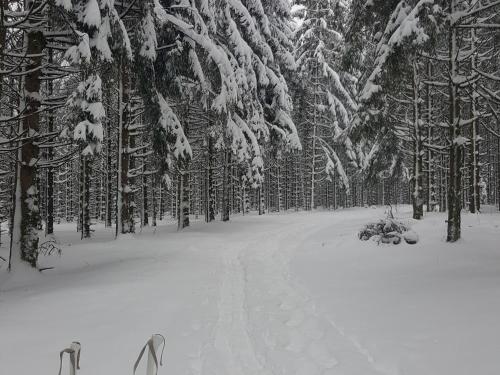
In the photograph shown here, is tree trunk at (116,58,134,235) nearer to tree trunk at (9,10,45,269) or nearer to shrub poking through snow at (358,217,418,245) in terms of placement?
tree trunk at (9,10,45,269)

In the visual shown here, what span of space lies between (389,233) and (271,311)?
6.04 metres

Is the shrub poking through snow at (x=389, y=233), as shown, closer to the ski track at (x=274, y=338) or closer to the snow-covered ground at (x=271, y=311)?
the snow-covered ground at (x=271, y=311)

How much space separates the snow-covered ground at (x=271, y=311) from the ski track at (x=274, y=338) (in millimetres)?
18

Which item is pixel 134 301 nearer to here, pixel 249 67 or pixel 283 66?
pixel 249 67

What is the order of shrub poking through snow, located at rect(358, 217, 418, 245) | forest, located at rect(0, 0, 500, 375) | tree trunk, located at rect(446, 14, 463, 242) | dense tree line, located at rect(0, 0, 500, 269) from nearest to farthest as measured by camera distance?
forest, located at rect(0, 0, 500, 375), dense tree line, located at rect(0, 0, 500, 269), tree trunk, located at rect(446, 14, 463, 242), shrub poking through snow, located at rect(358, 217, 418, 245)

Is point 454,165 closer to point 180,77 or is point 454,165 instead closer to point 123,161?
point 180,77

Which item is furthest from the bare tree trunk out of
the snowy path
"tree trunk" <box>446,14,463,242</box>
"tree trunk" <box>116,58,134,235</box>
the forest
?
"tree trunk" <box>116,58,134,235</box>

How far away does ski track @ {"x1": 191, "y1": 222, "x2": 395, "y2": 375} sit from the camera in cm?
401

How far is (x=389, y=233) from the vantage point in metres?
10.8

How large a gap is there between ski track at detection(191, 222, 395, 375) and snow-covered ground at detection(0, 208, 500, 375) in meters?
0.02

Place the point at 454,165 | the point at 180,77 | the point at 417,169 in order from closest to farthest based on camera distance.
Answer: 1. the point at 454,165
2. the point at 180,77
3. the point at 417,169

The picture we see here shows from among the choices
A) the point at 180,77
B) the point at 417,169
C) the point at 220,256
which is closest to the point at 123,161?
the point at 180,77

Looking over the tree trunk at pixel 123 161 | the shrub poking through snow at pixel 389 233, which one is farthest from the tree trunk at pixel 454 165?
the tree trunk at pixel 123 161

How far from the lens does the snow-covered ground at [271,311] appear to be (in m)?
4.09
